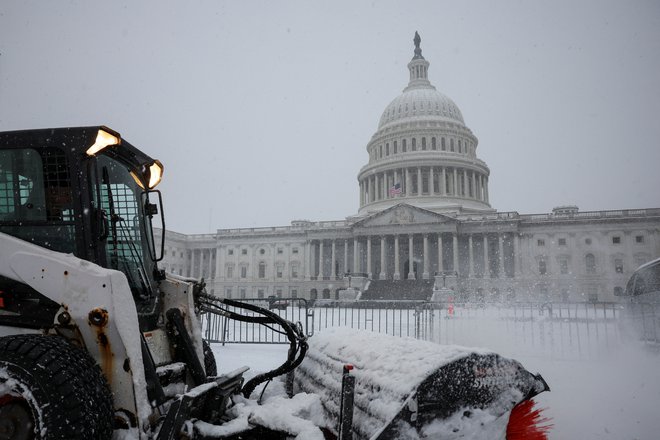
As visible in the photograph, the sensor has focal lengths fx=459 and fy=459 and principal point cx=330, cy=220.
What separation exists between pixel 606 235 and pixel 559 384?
203ft

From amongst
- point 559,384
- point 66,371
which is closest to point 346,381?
point 66,371

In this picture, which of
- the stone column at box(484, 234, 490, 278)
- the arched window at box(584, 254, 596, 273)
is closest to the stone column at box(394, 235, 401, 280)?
the stone column at box(484, 234, 490, 278)

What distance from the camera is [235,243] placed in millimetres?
80438

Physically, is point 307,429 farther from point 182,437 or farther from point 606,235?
point 606,235

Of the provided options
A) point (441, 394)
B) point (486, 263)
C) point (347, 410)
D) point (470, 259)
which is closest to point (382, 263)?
point (470, 259)

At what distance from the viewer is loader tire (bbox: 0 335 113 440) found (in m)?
2.52

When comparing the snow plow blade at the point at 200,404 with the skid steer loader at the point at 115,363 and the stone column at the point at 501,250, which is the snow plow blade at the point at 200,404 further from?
the stone column at the point at 501,250

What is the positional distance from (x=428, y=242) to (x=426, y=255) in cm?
209

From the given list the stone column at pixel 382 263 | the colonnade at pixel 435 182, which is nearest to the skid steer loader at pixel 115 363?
the stone column at pixel 382 263

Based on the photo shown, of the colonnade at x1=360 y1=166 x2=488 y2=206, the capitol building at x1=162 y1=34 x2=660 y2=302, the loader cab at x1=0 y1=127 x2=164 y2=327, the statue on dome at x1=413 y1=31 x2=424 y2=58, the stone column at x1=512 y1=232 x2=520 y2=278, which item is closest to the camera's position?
the loader cab at x1=0 y1=127 x2=164 y2=327

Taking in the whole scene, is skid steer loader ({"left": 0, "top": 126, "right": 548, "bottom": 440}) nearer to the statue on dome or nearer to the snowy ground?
the snowy ground

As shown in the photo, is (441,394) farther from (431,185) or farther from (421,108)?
(421,108)

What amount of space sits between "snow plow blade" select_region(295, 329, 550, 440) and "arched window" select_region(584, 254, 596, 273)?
66448mm

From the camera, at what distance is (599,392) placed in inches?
272
